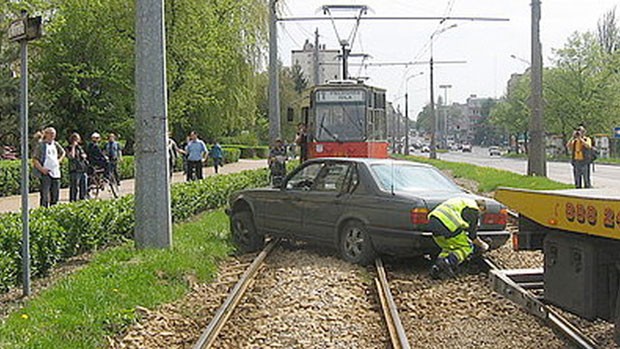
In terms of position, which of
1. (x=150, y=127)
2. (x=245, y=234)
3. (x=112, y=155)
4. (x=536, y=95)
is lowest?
A: (x=245, y=234)

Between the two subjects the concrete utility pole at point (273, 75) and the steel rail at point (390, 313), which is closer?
the steel rail at point (390, 313)

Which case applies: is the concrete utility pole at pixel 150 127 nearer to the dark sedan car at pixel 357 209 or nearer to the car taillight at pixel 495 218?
the dark sedan car at pixel 357 209

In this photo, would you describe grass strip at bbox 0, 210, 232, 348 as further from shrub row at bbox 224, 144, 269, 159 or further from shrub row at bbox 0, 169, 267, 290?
shrub row at bbox 224, 144, 269, 159

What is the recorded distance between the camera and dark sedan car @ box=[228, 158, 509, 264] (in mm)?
10617

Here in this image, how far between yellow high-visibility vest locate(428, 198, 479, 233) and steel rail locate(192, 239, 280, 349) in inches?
94.5

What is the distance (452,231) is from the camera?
1005 centimetres

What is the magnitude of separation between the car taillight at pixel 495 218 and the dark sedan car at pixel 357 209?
1cm

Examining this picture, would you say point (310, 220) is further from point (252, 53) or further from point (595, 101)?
point (595, 101)

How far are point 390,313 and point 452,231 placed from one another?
2.17 m

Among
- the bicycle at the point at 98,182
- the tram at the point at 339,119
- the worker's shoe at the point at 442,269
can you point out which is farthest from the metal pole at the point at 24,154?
the tram at the point at 339,119

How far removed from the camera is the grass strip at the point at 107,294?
7168mm

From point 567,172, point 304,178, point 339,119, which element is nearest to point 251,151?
point 567,172

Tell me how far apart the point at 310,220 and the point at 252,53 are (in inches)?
1165

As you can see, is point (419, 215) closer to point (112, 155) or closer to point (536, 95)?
point (112, 155)
